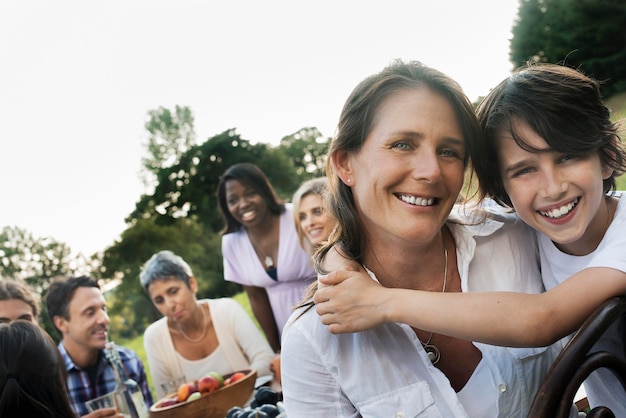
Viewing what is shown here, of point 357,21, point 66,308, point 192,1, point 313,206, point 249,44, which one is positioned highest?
point 192,1

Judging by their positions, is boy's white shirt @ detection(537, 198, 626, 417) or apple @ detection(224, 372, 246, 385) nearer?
boy's white shirt @ detection(537, 198, 626, 417)

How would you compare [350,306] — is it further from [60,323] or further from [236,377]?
[60,323]

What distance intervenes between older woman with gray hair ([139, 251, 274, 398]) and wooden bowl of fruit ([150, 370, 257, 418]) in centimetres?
86

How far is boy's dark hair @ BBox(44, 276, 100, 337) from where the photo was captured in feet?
11.8

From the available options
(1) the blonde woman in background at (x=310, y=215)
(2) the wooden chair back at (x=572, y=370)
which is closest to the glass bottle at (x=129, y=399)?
(1) the blonde woman in background at (x=310, y=215)

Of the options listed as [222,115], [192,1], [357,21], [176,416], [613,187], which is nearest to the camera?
[613,187]

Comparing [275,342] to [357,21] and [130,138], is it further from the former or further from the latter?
[130,138]

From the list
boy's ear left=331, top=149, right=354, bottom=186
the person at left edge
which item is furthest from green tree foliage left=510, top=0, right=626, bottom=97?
boy's ear left=331, top=149, right=354, bottom=186

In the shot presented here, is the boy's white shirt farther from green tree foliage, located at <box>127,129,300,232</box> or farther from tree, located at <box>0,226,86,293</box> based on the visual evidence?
green tree foliage, located at <box>127,129,300,232</box>

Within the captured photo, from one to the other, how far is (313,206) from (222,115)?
1238 centimetres

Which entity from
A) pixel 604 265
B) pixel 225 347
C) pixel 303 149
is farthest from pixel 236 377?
pixel 303 149

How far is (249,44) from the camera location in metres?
14.7

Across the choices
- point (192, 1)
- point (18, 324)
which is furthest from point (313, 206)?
point (192, 1)

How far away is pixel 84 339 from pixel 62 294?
1.12 feet
